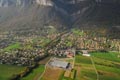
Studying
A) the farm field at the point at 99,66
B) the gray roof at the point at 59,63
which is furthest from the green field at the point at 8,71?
the farm field at the point at 99,66

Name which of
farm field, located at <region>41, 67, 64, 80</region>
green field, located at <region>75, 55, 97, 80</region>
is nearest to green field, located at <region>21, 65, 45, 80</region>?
farm field, located at <region>41, 67, 64, 80</region>

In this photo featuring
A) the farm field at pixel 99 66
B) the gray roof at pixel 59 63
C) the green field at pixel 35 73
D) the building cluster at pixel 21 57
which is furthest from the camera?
the building cluster at pixel 21 57

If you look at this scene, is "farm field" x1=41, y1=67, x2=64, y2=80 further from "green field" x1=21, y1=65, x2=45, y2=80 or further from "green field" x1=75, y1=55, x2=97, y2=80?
"green field" x1=75, y1=55, x2=97, y2=80

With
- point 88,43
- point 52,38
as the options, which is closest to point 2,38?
point 52,38

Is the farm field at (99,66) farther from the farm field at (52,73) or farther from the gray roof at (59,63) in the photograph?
the farm field at (52,73)

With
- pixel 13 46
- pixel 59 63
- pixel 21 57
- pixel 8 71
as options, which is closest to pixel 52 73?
pixel 59 63

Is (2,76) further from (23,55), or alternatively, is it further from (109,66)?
(109,66)
